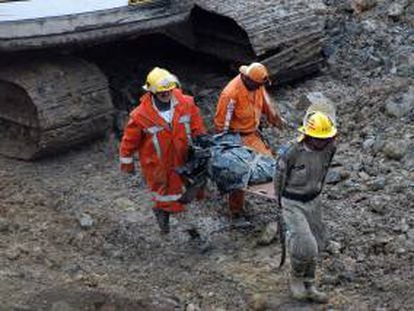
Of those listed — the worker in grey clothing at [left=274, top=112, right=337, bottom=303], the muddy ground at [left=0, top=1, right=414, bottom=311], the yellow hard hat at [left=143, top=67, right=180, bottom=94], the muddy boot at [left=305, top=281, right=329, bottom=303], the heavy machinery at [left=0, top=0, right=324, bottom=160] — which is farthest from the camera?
the heavy machinery at [left=0, top=0, right=324, bottom=160]

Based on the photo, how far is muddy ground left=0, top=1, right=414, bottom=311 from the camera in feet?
23.8

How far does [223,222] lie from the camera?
27.7ft

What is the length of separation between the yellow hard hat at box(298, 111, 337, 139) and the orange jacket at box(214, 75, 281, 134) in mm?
1693

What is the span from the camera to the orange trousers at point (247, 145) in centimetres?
834

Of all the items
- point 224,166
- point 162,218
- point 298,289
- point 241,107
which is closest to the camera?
point 298,289

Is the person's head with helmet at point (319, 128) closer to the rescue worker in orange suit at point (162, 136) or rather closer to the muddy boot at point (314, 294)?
the muddy boot at point (314, 294)

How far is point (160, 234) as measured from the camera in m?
8.35

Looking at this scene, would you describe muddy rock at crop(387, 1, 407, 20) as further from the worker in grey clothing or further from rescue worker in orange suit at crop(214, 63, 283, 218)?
the worker in grey clothing

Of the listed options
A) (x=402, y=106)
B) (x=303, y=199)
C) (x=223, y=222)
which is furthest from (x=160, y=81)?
(x=402, y=106)

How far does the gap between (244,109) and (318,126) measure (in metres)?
1.77

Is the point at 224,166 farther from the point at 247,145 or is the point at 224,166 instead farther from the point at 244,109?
the point at 244,109

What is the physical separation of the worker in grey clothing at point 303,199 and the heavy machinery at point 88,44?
2981 millimetres

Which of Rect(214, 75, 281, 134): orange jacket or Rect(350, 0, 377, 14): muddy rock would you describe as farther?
Rect(350, 0, 377, 14): muddy rock

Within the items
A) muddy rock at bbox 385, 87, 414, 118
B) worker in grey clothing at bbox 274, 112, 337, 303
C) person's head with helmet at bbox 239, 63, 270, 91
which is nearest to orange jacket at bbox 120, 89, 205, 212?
person's head with helmet at bbox 239, 63, 270, 91
